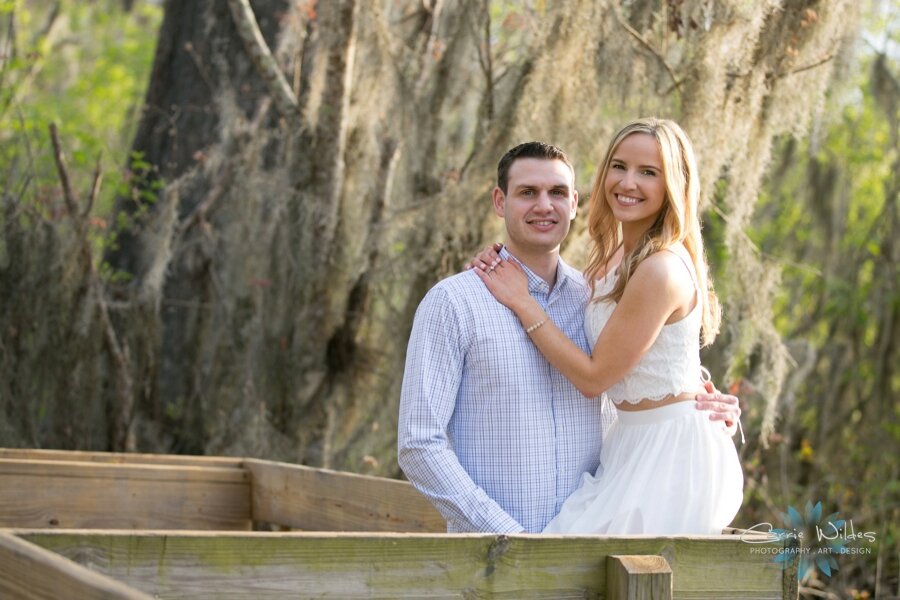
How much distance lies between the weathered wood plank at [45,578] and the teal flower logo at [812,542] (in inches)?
58.7

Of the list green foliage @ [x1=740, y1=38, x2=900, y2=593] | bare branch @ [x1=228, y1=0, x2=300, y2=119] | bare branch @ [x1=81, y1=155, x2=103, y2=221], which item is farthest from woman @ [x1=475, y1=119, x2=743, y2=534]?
green foliage @ [x1=740, y1=38, x2=900, y2=593]

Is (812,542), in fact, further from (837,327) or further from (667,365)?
(837,327)

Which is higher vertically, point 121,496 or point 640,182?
point 640,182

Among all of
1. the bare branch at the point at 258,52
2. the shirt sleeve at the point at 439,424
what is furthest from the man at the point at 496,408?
the bare branch at the point at 258,52

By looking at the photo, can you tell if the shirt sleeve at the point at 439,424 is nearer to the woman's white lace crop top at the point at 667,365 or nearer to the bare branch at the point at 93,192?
the woman's white lace crop top at the point at 667,365

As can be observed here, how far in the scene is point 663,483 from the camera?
310 centimetres

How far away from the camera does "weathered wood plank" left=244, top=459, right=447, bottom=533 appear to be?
4.02 meters

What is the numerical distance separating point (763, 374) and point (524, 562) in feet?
11.8

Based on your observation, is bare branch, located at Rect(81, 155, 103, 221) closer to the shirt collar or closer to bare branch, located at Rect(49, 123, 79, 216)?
bare branch, located at Rect(49, 123, 79, 216)

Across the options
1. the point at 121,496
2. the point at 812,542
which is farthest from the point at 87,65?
the point at 812,542

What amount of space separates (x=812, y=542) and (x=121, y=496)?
8.82 feet

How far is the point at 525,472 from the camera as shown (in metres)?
3.17

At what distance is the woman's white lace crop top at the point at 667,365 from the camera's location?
3.17m

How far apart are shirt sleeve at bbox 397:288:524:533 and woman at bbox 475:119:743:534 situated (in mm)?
190
